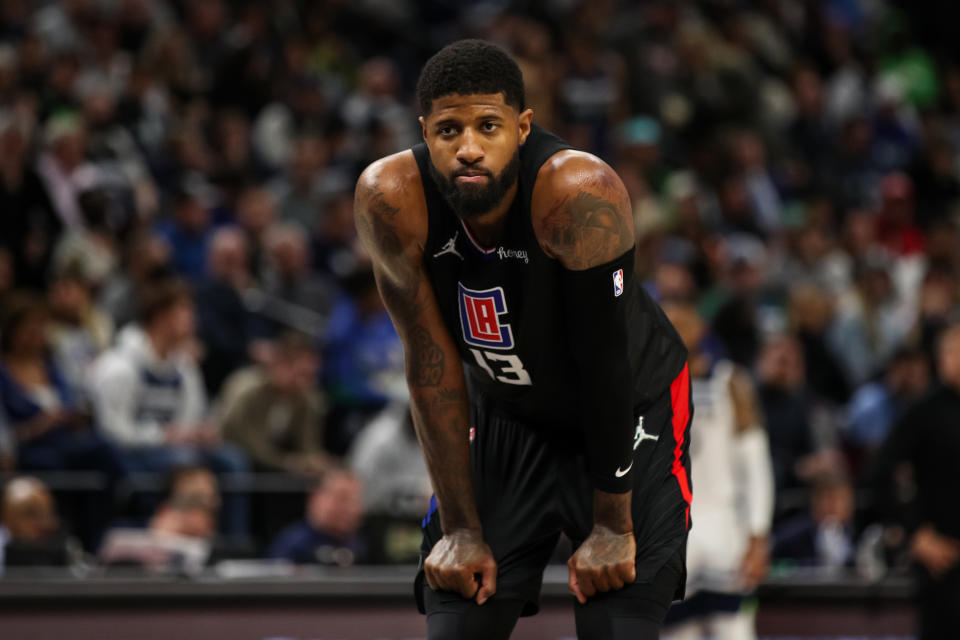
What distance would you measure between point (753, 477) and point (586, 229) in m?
3.87

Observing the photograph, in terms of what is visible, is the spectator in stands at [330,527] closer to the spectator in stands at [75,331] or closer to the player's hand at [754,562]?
the spectator in stands at [75,331]

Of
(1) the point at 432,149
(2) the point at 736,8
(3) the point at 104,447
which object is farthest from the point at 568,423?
(2) the point at 736,8

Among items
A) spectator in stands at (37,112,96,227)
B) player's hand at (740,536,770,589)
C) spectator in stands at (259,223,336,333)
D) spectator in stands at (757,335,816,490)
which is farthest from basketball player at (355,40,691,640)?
spectator in stands at (37,112,96,227)

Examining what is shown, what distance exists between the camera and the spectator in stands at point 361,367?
9367mm

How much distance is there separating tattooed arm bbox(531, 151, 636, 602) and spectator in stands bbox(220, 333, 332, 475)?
5.27 metres

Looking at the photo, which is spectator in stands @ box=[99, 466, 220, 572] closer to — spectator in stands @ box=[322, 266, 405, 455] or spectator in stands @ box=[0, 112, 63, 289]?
spectator in stands @ box=[322, 266, 405, 455]

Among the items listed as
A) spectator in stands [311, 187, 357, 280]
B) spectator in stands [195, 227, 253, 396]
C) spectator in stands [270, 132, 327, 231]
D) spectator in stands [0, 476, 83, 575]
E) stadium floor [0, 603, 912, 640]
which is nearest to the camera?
stadium floor [0, 603, 912, 640]

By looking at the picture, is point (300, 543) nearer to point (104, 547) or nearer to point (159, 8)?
point (104, 547)

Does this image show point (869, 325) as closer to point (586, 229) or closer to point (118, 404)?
point (118, 404)

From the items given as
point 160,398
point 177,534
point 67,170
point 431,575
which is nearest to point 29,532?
point 177,534

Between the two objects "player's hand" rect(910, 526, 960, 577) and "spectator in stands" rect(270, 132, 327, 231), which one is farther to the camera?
"spectator in stands" rect(270, 132, 327, 231)

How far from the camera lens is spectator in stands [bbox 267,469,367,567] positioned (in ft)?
25.4

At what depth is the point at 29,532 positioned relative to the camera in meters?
6.95

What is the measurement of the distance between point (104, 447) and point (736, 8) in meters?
10.2
